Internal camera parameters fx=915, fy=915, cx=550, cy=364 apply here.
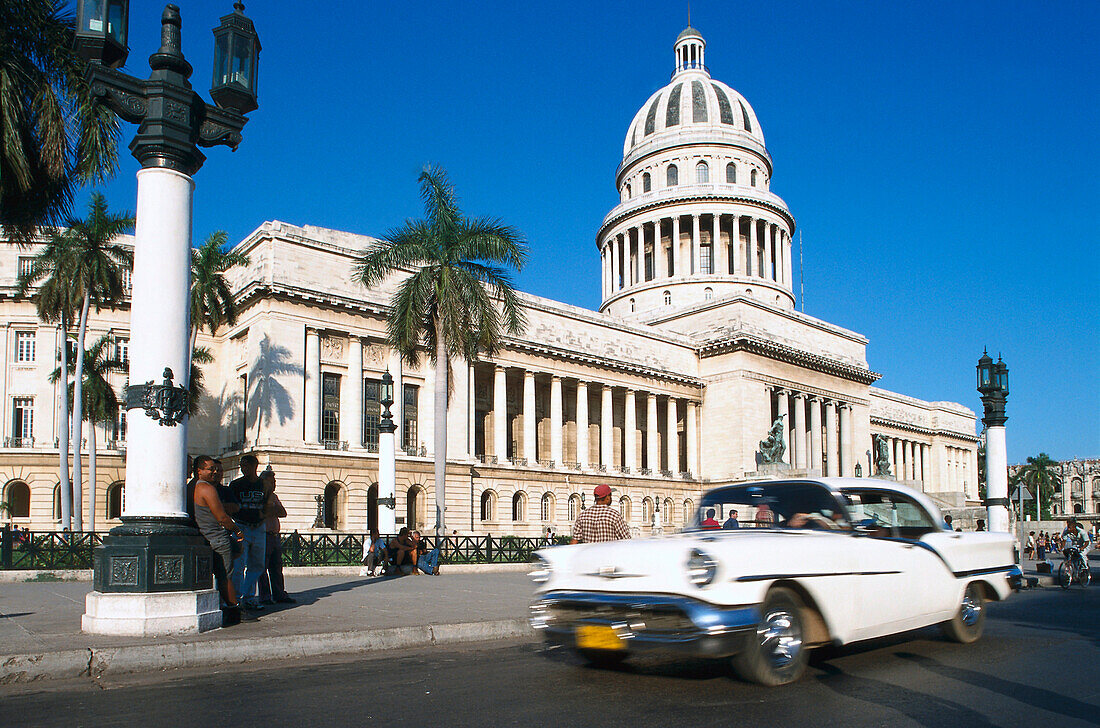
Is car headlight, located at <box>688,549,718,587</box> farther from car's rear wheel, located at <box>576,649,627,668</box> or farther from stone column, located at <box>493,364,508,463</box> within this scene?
stone column, located at <box>493,364,508,463</box>

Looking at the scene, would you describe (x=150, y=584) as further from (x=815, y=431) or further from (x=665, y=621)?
(x=815, y=431)

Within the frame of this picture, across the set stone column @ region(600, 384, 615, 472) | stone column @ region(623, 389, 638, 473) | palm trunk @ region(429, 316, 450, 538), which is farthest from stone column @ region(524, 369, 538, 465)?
palm trunk @ region(429, 316, 450, 538)

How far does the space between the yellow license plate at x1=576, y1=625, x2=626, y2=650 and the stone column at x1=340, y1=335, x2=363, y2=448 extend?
38.0m

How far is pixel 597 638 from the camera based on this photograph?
7305 mm

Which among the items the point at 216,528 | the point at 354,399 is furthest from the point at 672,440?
the point at 216,528

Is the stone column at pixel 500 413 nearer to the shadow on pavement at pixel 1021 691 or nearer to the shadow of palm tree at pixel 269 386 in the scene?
the shadow of palm tree at pixel 269 386

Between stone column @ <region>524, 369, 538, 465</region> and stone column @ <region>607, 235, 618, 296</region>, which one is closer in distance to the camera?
stone column @ <region>524, 369, 538, 465</region>

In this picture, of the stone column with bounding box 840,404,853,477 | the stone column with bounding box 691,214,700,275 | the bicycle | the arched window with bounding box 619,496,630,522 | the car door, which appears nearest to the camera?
the car door

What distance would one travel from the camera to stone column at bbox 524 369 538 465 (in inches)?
2076

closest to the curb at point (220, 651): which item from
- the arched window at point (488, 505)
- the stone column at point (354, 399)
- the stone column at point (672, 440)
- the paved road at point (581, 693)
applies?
the paved road at point (581, 693)

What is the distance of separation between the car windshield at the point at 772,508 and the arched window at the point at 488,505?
1638 inches

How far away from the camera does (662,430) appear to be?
211 ft

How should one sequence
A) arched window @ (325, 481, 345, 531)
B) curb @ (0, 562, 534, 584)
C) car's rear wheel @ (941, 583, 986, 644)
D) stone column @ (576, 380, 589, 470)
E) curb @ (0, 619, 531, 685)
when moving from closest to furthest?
curb @ (0, 619, 531, 685) → car's rear wheel @ (941, 583, 986, 644) → curb @ (0, 562, 534, 584) → arched window @ (325, 481, 345, 531) → stone column @ (576, 380, 589, 470)

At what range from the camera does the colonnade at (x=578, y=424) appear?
52.7m
